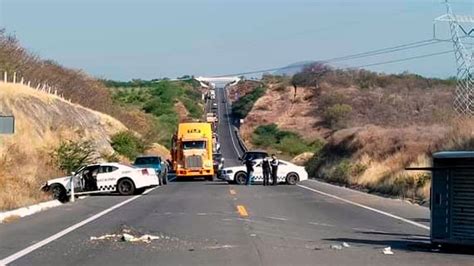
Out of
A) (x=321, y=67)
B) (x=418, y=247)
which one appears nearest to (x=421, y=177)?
(x=418, y=247)

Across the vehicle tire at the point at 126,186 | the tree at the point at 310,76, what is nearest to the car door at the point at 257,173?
the vehicle tire at the point at 126,186

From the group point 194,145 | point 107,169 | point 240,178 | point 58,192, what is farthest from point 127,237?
point 194,145

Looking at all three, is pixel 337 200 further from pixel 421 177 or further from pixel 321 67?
pixel 321 67

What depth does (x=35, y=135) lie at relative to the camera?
59219mm

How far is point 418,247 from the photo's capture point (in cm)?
1625

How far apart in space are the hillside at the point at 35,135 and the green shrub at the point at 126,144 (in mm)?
718

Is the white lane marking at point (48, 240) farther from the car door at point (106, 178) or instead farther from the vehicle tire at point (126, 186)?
the vehicle tire at point (126, 186)

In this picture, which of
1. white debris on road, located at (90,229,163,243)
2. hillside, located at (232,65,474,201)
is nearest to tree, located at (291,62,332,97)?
hillside, located at (232,65,474,201)

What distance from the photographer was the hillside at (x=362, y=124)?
4284cm

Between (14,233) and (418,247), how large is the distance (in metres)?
8.62

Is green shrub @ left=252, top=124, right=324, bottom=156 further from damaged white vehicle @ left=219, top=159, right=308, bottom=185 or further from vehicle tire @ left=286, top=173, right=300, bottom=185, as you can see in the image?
vehicle tire @ left=286, top=173, right=300, bottom=185

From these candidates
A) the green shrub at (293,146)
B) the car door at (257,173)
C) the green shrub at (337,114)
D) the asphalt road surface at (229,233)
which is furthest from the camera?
the green shrub at (337,114)

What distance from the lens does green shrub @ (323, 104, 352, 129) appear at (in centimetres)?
11312

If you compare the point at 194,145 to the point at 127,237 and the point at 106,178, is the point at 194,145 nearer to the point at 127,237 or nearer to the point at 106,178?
the point at 106,178
